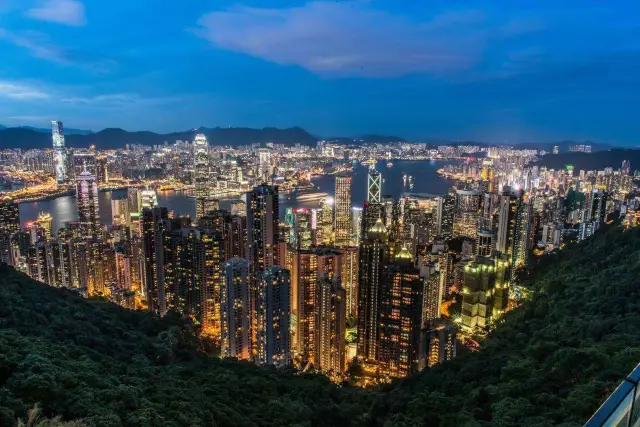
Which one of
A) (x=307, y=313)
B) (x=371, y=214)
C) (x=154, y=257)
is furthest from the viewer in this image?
(x=371, y=214)

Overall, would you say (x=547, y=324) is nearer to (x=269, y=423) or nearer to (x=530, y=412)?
(x=530, y=412)

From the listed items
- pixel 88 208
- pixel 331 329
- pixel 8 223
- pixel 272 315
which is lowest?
pixel 331 329

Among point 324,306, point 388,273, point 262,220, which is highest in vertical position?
point 262,220

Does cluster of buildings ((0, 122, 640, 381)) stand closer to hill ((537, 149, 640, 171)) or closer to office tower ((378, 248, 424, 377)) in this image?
office tower ((378, 248, 424, 377))

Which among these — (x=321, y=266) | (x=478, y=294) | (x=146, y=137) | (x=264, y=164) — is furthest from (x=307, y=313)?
(x=146, y=137)

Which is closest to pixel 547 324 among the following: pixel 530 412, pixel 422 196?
pixel 530 412

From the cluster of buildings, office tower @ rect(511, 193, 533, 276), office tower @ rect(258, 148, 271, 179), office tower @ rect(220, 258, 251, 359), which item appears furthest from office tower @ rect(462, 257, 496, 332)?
office tower @ rect(258, 148, 271, 179)

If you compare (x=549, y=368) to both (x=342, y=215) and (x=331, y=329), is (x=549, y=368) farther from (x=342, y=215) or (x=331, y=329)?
(x=342, y=215)
